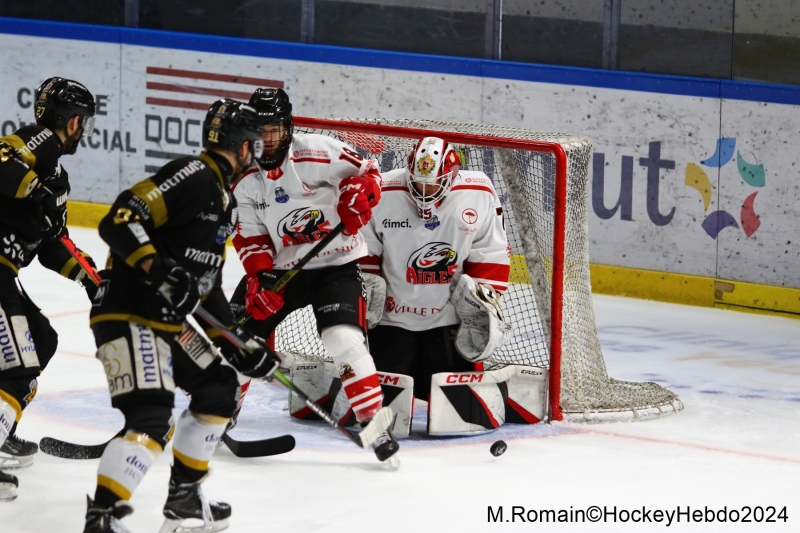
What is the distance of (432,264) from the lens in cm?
462

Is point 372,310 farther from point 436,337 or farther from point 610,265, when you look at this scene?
point 610,265

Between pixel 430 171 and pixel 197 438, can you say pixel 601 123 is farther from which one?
pixel 197 438

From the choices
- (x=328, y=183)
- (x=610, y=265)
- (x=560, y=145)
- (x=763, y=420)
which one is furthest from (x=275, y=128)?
(x=610, y=265)

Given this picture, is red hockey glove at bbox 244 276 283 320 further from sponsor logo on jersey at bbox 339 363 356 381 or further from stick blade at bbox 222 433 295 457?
stick blade at bbox 222 433 295 457

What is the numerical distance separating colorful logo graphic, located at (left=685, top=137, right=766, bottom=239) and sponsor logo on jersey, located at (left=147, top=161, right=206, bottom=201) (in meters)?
4.03

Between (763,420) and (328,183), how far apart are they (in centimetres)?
184

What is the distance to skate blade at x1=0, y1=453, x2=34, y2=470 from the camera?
156 inches

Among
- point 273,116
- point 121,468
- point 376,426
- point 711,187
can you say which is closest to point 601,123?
point 711,187

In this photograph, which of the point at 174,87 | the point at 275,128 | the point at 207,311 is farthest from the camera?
the point at 174,87

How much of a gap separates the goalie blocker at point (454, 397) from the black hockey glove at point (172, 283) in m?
1.45

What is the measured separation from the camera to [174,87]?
7953mm

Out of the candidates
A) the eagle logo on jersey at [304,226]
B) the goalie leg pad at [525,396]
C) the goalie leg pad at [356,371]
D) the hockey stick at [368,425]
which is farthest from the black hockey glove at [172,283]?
the goalie leg pad at [525,396]

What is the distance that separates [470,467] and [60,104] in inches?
65.8

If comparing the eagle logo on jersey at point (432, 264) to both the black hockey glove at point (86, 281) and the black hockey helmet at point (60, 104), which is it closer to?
the black hockey glove at point (86, 281)
